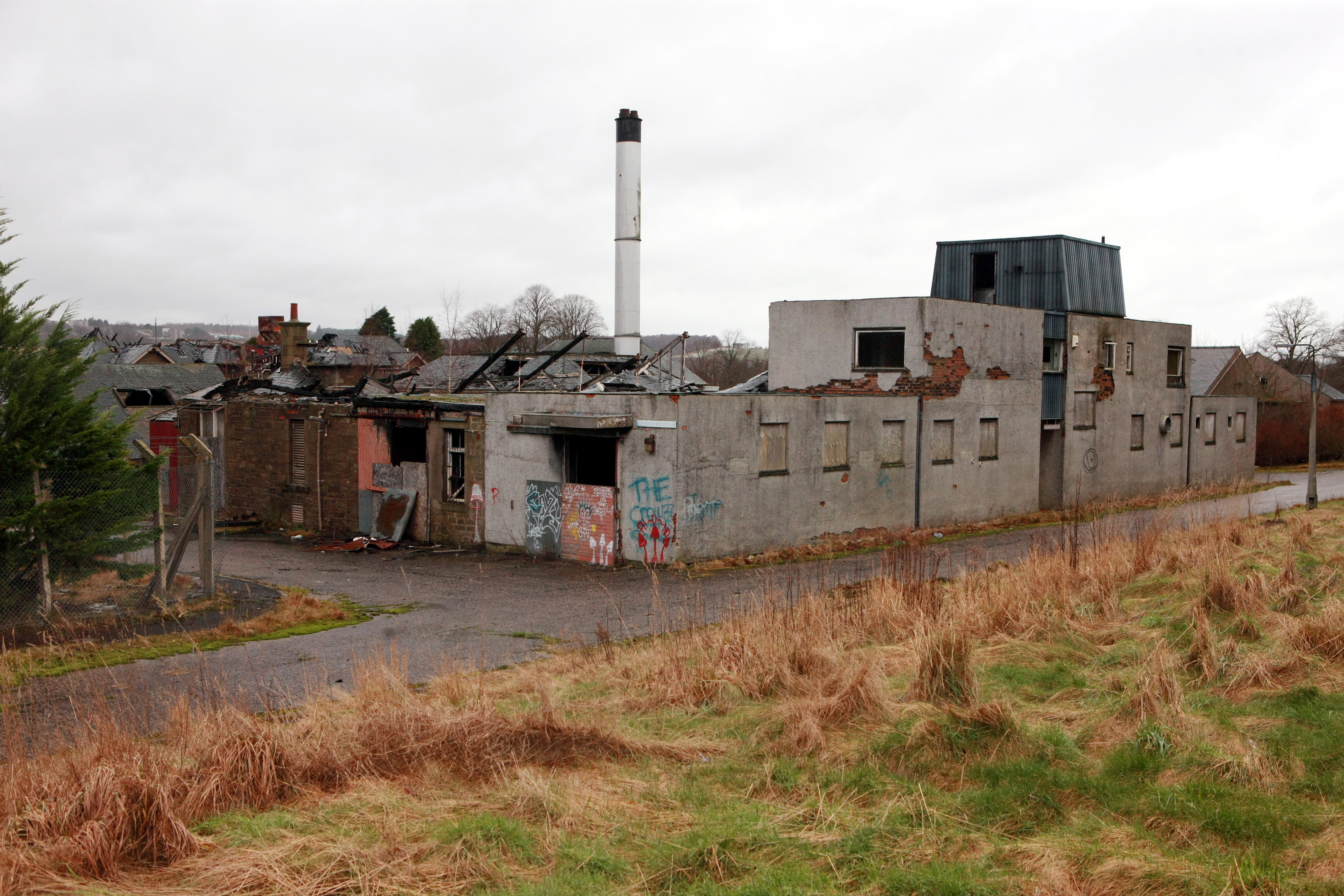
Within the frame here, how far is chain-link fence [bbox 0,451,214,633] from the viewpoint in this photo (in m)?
11.6

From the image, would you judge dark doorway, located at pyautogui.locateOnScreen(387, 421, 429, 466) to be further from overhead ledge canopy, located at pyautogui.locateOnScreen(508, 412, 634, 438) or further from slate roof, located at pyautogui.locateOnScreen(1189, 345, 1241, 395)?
slate roof, located at pyautogui.locateOnScreen(1189, 345, 1241, 395)

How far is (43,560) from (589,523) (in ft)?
30.4

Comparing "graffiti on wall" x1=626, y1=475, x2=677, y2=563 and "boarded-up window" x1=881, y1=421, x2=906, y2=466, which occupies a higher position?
"boarded-up window" x1=881, y1=421, x2=906, y2=466

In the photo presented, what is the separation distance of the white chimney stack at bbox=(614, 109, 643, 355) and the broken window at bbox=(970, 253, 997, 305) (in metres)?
10.4

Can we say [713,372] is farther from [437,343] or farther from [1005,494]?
[1005,494]

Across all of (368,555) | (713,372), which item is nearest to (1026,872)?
(368,555)

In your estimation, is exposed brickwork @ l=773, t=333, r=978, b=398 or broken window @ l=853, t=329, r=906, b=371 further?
broken window @ l=853, t=329, r=906, b=371

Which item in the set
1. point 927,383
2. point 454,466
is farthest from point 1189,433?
point 454,466

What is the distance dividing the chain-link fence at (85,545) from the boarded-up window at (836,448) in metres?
11.9

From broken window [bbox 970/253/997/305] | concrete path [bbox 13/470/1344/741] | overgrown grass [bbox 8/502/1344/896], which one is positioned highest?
broken window [bbox 970/253/997/305]

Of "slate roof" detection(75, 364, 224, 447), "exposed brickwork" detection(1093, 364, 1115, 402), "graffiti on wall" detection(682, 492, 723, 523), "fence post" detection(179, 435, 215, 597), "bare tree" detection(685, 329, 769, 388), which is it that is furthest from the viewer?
"bare tree" detection(685, 329, 769, 388)

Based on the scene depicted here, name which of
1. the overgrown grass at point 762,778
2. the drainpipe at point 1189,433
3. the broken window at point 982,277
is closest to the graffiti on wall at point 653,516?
the overgrown grass at point 762,778

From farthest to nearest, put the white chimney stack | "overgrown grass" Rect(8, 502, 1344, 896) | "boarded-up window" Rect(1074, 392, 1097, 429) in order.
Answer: the white chimney stack < "boarded-up window" Rect(1074, 392, 1097, 429) < "overgrown grass" Rect(8, 502, 1344, 896)

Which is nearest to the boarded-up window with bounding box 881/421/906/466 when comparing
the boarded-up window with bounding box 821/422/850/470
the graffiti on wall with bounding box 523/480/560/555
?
the boarded-up window with bounding box 821/422/850/470
